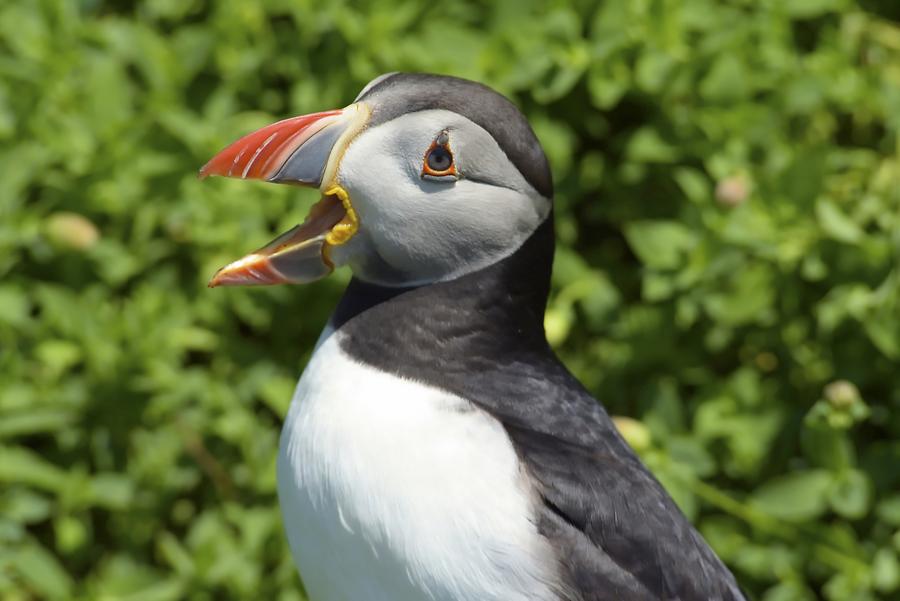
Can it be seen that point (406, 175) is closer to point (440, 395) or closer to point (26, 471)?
point (440, 395)

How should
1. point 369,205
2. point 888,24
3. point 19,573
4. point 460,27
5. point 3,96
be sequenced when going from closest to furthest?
point 369,205 → point 19,573 → point 3,96 → point 460,27 → point 888,24

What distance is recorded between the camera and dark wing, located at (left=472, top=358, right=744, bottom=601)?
7.18 ft

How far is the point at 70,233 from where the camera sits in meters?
3.46

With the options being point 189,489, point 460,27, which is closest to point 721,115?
point 460,27

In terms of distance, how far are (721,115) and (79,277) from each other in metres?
1.75

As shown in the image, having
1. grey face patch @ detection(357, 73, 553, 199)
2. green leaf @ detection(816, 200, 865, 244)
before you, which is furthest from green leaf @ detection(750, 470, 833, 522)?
grey face patch @ detection(357, 73, 553, 199)

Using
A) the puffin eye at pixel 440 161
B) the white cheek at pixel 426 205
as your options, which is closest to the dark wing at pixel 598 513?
the white cheek at pixel 426 205

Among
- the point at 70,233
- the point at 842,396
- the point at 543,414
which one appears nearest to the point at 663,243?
the point at 842,396

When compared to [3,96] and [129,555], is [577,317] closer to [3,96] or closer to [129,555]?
[129,555]

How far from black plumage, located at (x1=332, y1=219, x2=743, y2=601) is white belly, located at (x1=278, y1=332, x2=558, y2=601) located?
1.8 inches

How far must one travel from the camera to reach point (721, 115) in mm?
3639

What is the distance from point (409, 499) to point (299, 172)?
558 millimetres

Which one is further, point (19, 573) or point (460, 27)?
point (460, 27)

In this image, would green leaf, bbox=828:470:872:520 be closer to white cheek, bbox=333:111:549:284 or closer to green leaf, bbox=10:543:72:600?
white cheek, bbox=333:111:549:284
